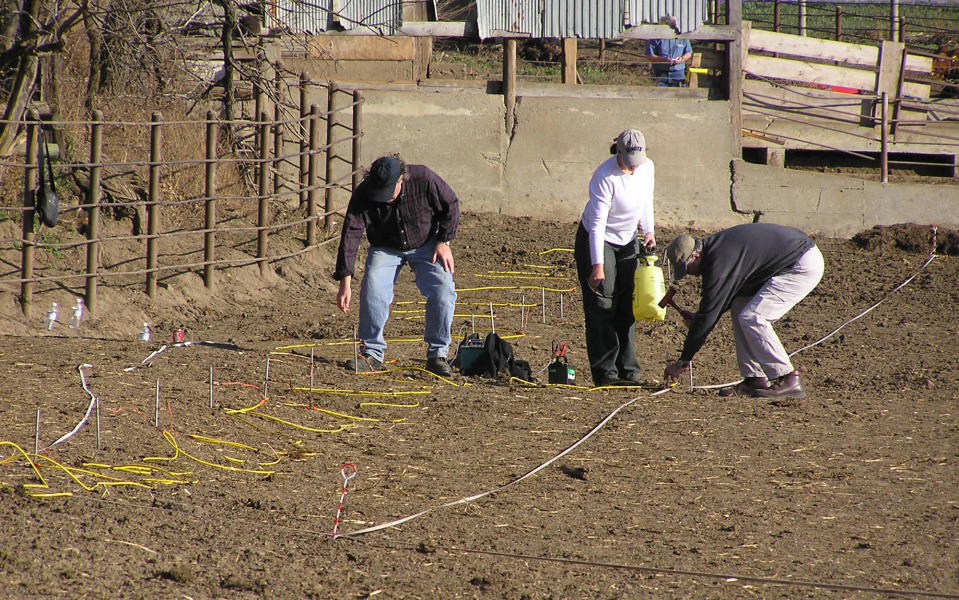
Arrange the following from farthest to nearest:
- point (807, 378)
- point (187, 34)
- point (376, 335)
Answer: point (187, 34), point (807, 378), point (376, 335)

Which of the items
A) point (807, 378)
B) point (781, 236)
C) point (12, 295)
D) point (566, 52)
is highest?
point (566, 52)

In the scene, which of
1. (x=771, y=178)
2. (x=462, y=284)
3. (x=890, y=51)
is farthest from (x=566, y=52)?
(x=890, y=51)

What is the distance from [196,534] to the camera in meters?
4.72

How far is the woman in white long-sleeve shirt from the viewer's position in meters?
7.57

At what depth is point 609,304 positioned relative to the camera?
7.79 metres

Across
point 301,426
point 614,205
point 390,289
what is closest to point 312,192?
point 390,289

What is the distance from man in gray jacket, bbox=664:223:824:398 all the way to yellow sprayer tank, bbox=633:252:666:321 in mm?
342

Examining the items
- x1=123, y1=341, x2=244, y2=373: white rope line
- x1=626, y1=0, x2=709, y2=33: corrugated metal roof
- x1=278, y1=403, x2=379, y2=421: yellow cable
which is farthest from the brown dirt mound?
x1=278, y1=403, x2=379, y2=421: yellow cable

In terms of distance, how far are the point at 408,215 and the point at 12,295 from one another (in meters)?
4.02

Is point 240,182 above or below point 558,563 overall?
above

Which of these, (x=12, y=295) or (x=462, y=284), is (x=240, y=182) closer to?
(x=462, y=284)

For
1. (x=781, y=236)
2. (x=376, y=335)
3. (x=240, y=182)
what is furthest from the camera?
(x=240, y=182)

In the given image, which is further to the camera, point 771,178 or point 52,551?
point 771,178

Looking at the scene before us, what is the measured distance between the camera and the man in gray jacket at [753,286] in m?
7.07
